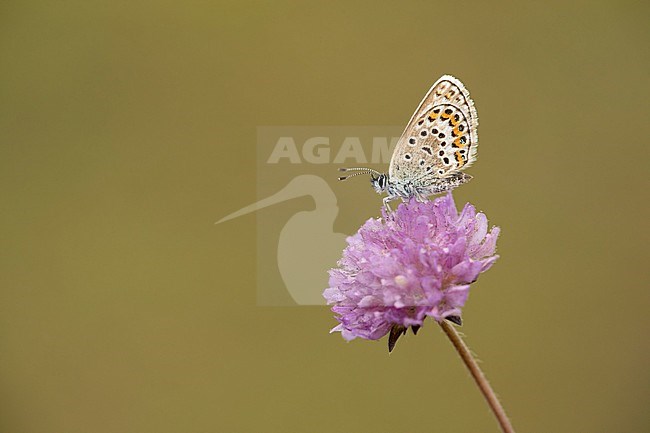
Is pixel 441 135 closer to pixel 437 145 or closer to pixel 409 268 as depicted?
pixel 437 145

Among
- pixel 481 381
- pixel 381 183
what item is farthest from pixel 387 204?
pixel 481 381

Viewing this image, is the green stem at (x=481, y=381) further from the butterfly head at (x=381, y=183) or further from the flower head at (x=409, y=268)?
the butterfly head at (x=381, y=183)

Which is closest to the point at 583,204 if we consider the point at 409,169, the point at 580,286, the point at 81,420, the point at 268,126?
the point at 580,286

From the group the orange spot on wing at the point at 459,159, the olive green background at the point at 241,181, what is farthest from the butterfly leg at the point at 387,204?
the olive green background at the point at 241,181

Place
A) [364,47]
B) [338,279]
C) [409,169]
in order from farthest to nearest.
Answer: [364,47], [409,169], [338,279]

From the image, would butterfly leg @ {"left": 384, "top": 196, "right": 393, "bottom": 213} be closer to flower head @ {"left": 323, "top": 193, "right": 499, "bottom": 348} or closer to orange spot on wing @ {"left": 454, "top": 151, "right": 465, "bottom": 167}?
flower head @ {"left": 323, "top": 193, "right": 499, "bottom": 348}

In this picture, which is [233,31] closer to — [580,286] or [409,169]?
[580,286]

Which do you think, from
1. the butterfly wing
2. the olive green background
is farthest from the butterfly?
the olive green background
